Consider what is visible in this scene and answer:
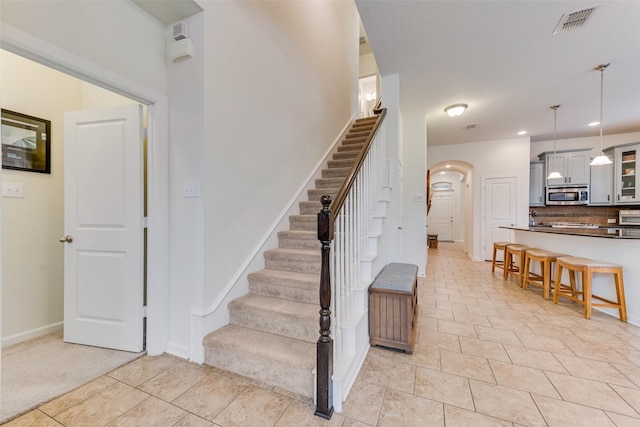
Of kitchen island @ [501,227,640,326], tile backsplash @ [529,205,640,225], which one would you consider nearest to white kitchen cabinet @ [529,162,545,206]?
tile backsplash @ [529,205,640,225]

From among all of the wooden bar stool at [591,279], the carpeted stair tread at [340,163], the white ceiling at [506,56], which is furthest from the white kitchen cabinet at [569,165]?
the carpeted stair tread at [340,163]

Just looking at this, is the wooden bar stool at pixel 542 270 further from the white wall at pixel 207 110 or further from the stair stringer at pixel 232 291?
the white wall at pixel 207 110

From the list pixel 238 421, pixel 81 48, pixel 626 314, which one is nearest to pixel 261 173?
pixel 81 48

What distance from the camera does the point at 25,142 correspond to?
90.7 inches

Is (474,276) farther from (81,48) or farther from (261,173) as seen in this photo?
(81,48)

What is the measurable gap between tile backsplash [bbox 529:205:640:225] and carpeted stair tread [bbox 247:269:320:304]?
255 inches

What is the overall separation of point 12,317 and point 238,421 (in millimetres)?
2310

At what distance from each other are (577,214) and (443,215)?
4.66m

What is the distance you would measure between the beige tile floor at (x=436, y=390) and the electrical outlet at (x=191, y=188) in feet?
4.25

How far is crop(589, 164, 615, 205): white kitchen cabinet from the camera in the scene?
5.45m

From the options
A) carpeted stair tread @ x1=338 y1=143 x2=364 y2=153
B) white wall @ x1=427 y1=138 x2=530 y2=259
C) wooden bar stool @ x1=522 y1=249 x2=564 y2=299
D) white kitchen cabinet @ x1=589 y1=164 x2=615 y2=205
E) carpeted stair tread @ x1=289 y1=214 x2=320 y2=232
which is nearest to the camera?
carpeted stair tread @ x1=289 y1=214 x2=320 y2=232

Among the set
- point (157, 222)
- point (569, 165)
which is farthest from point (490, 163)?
point (157, 222)

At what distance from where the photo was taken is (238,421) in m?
1.47

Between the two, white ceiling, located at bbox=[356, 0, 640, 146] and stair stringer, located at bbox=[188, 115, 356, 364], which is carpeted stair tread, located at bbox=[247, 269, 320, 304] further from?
white ceiling, located at bbox=[356, 0, 640, 146]
